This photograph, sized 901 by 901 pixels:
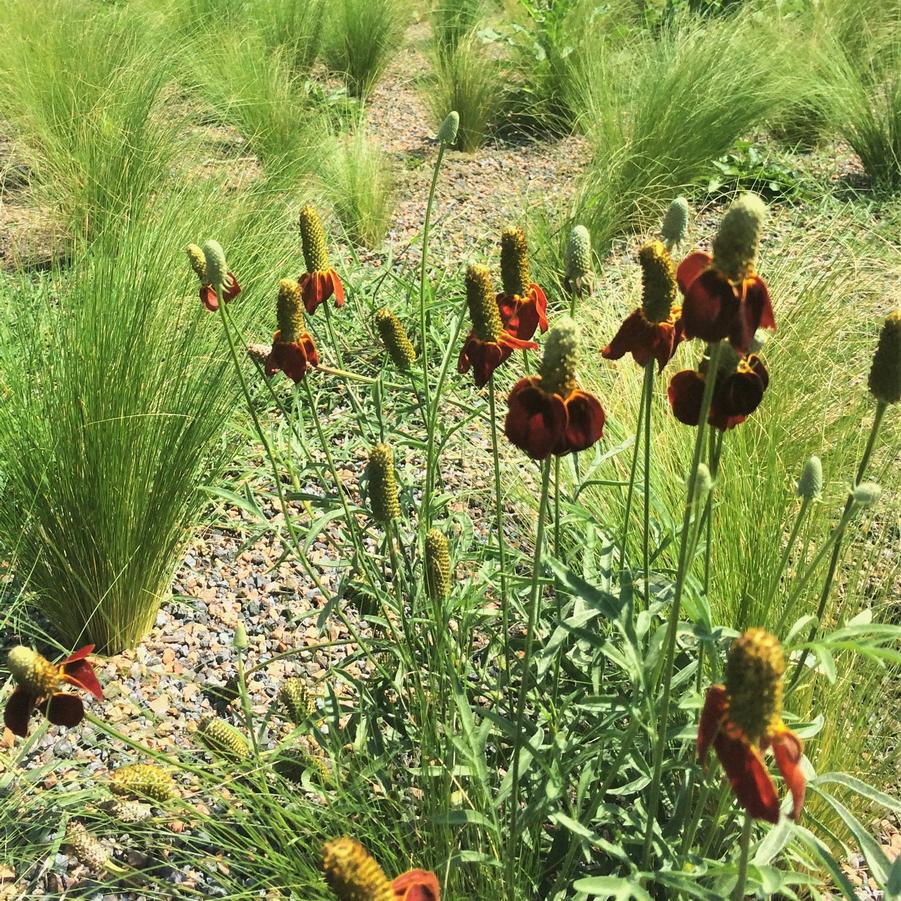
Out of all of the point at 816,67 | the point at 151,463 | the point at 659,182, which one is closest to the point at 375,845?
the point at 151,463

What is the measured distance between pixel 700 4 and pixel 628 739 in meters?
5.44

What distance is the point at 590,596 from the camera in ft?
3.66

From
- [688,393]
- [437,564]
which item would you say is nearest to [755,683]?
[688,393]

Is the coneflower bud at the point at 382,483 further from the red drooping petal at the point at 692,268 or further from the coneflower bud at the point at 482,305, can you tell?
the red drooping petal at the point at 692,268

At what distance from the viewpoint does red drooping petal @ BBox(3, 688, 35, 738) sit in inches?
45.1

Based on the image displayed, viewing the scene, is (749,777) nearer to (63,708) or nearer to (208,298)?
(63,708)

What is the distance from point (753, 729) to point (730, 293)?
403 millimetres

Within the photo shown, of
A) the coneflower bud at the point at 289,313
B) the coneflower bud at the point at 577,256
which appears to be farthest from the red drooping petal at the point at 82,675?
the coneflower bud at the point at 577,256

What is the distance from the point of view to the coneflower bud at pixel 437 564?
53.5 inches

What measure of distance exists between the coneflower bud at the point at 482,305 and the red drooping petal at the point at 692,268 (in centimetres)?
37

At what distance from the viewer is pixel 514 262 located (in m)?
1.37

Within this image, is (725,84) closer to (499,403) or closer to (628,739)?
(499,403)

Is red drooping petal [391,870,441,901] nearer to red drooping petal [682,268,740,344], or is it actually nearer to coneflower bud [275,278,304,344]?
red drooping petal [682,268,740,344]

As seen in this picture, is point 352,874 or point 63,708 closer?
point 352,874
